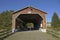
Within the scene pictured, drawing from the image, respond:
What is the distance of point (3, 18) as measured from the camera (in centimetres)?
9000

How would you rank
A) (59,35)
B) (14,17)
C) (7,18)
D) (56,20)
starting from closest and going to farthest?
(59,35) < (14,17) < (7,18) < (56,20)

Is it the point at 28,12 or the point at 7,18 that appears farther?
the point at 7,18

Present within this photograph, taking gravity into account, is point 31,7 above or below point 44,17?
above

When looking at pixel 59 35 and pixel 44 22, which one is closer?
pixel 59 35

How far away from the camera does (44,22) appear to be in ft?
105

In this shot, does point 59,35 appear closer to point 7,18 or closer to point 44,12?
point 44,12

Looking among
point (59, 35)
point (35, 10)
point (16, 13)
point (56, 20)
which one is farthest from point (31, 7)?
point (56, 20)

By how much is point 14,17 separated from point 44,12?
6.34 m

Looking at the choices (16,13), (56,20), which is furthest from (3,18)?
(16,13)

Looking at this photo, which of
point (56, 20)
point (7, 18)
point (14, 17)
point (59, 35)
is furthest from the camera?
point (56, 20)

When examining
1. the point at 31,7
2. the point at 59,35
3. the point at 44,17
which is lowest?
the point at 59,35

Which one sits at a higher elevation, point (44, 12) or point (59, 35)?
point (44, 12)

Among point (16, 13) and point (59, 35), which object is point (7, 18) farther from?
point (59, 35)

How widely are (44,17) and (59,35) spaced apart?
52.9 ft
